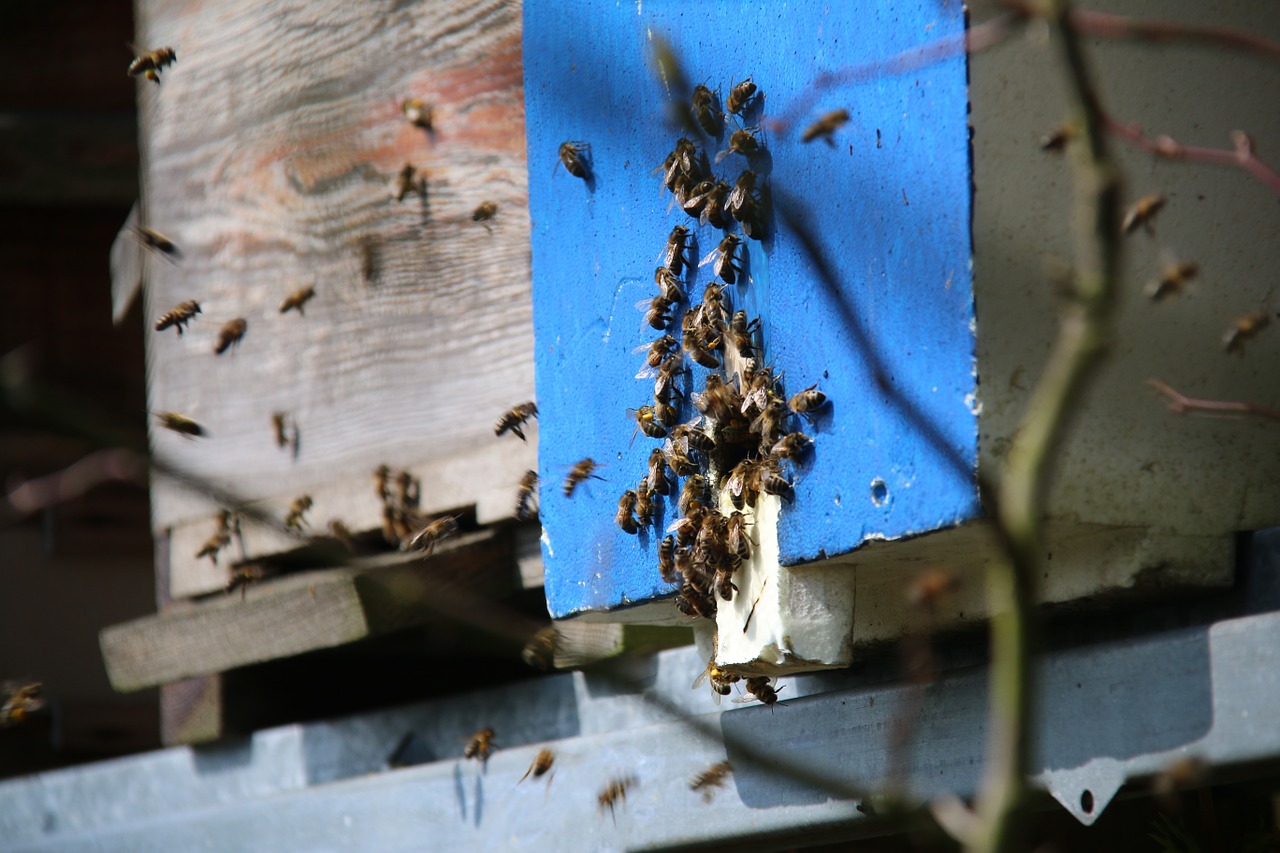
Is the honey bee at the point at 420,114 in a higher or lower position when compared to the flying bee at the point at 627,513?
higher

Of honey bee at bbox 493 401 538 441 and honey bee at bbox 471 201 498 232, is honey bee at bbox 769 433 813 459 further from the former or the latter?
honey bee at bbox 471 201 498 232

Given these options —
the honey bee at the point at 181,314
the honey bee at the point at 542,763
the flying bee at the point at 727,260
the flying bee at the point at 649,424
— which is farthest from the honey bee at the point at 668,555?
the honey bee at the point at 181,314

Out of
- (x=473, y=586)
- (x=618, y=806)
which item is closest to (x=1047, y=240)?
(x=618, y=806)

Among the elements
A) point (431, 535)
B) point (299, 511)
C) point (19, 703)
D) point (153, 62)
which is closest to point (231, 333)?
point (299, 511)

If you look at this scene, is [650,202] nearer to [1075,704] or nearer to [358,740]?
[1075,704]

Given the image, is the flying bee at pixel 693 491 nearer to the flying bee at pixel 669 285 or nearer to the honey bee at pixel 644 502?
the honey bee at pixel 644 502

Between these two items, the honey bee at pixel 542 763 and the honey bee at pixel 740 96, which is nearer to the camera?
the honey bee at pixel 740 96

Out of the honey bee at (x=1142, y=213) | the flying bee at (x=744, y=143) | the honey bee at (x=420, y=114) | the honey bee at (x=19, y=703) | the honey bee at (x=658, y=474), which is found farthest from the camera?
the honey bee at (x=19, y=703)

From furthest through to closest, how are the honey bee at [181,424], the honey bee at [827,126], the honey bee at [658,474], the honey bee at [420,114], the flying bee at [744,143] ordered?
the honey bee at [181,424] < the honey bee at [420,114] < the honey bee at [658,474] < the flying bee at [744,143] < the honey bee at [827,126]
